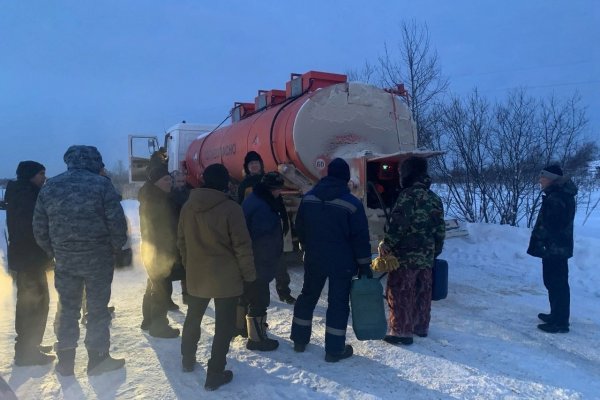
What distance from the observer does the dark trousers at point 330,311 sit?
13.7ft

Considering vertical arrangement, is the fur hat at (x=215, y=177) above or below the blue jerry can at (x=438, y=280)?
above

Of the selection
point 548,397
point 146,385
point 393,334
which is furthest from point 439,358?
point 146,385

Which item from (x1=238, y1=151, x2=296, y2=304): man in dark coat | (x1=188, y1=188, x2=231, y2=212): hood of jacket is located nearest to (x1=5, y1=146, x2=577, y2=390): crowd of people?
(x1=188, y1=188, x2=231, y2=212): hood of jacket

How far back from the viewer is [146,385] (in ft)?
12.2

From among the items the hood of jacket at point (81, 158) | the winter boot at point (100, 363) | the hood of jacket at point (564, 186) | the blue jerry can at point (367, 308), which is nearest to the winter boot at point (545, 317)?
the hood of jacket at point (564, 186)

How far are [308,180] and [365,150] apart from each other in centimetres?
94

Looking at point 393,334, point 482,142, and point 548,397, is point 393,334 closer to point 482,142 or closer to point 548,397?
point 548,397

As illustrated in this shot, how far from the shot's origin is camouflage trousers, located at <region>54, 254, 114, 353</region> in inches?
152

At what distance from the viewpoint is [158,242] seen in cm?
477

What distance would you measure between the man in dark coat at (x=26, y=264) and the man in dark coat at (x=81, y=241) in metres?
0.38

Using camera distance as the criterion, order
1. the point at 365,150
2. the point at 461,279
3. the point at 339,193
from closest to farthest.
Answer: the point at 339,193, the point at 365,150, the point at 461,279

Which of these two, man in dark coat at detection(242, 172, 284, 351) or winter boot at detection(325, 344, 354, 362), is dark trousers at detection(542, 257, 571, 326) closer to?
winter boot at detection(325, 344, 354, 362)

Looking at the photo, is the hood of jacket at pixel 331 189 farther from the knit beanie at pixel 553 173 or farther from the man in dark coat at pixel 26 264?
the man in dark coat at pixel 26 264

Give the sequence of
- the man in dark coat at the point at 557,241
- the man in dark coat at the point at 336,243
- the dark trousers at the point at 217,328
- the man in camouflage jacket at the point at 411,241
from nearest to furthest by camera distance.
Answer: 1. the dark trousers at the point at 217,328
2. the man in dark coat at the point at 336,243
3. the man in camouflage jacket at the point at 411,241
4. the man in dark coat at the point at 557,241
